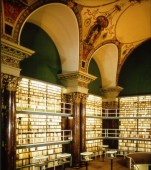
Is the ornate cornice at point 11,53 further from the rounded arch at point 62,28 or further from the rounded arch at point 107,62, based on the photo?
the rounded arch at point 107,62

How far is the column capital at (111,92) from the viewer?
39.2 ft

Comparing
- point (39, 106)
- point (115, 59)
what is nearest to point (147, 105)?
point (115, 59)

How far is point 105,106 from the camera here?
40.5 feet

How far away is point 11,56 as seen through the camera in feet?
20.1

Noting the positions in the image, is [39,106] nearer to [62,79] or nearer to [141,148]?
[62,79]

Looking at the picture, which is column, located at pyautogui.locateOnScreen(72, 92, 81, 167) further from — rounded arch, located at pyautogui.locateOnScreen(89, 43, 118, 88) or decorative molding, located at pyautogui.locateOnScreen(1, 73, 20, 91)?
decorative molding, located at pyautogui.locateOnScreen(1, 73, 20, 91)

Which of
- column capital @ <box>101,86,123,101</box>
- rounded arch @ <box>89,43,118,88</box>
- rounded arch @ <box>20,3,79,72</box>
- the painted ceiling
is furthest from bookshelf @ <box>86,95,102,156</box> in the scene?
rounded arch @ <box>20,3,79,72</box>

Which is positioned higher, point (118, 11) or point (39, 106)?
point (118, 11)

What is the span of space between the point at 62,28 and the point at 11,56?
3068 millimetres

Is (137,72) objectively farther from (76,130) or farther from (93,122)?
(76,130)

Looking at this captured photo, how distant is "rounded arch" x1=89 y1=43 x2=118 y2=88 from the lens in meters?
11.3

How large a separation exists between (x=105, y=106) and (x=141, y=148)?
9.46 feet

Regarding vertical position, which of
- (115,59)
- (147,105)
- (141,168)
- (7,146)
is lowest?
(141,168)

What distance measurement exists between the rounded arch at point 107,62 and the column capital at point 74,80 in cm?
234
